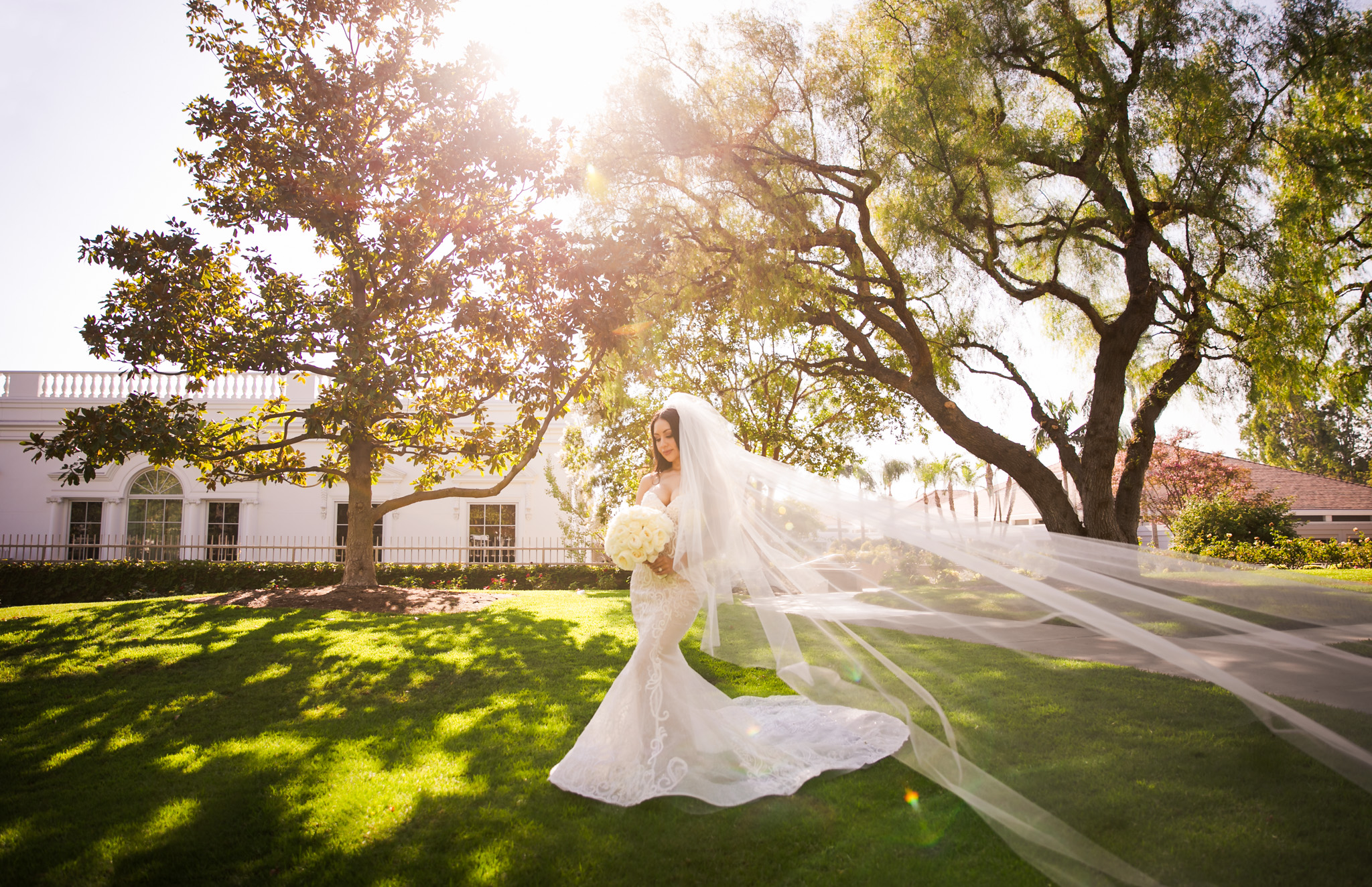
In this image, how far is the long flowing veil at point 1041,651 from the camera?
2.96 m

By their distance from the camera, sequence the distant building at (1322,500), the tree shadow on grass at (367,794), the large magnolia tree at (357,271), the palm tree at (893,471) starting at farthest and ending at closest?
the palm tree at (893,471)
the distant building at (1322,500)
the large magnolia tree at (357,271)
the tree shadow on grass at (367,794)

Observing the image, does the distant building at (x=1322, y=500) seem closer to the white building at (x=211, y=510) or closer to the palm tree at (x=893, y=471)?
the palm tree at (x=893, y=471)

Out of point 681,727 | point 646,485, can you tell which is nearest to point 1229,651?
point 681,727

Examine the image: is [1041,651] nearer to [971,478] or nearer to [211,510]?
[211,510]

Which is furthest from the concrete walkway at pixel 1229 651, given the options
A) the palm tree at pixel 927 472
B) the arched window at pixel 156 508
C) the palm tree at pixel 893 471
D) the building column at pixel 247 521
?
the palm tree at pixel 893 471

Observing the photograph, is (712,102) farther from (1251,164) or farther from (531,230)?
(1251,164)

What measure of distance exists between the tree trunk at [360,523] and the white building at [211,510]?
7.22m

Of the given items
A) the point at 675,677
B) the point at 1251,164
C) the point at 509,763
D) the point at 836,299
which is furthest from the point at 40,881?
the point at 1251,164

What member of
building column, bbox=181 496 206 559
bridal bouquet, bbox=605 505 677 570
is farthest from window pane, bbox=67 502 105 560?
bridal bouquet, bbox=605 505 677 570

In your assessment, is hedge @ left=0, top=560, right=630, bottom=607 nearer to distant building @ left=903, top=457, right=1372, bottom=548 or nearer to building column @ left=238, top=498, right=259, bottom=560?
building column @ left=238, top=498, right=259, bottom=560

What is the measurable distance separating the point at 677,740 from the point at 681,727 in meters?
0.08

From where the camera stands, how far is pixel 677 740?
418 cm

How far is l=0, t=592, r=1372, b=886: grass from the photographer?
310 centimetres

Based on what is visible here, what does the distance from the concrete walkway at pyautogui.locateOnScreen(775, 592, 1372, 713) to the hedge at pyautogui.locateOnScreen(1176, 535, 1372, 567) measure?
15981mm
